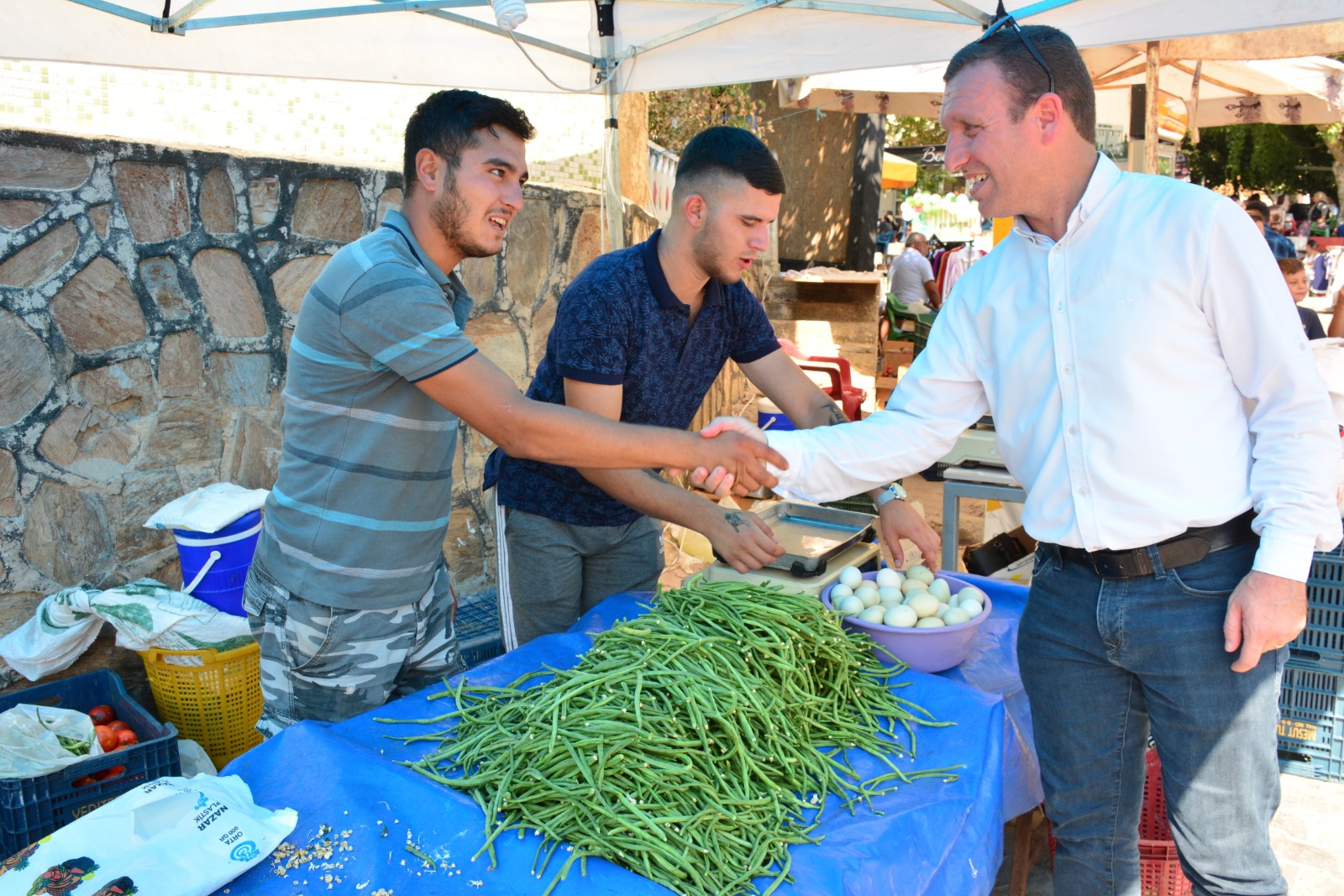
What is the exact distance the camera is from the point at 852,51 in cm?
395

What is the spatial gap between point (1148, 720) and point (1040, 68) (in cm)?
143

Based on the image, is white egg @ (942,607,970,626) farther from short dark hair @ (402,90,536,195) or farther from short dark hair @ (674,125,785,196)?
short dark hair @ (402,90,536,195)

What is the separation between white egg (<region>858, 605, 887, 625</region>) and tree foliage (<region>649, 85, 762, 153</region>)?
26.1 feet

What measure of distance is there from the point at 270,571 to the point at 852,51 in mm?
3171

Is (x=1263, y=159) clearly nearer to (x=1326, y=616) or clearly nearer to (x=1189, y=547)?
(x=1326, y=616)

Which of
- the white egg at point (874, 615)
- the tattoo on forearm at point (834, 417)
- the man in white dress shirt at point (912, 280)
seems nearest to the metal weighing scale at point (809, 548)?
the white egg at point (874, 615)

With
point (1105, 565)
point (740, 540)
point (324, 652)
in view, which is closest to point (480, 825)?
point (324, 652)

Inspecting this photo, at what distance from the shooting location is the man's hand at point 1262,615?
1.73 meters

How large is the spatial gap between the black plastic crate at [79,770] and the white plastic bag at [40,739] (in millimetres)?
30

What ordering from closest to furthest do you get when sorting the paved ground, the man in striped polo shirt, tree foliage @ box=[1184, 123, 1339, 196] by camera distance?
the man in striped polo shirt < the paved ground < tree foliage @ box=[1184, 123, 1339, 196]

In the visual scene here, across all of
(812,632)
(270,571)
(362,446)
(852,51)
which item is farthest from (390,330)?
(852,51)

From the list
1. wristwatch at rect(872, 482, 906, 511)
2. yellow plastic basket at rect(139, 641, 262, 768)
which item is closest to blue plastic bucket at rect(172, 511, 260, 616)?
yellow plastic basket at rect(139, 641, 262, 768)

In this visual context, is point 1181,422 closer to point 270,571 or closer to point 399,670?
point 399,670

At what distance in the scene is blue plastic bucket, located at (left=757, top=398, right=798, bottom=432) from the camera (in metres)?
6.04
